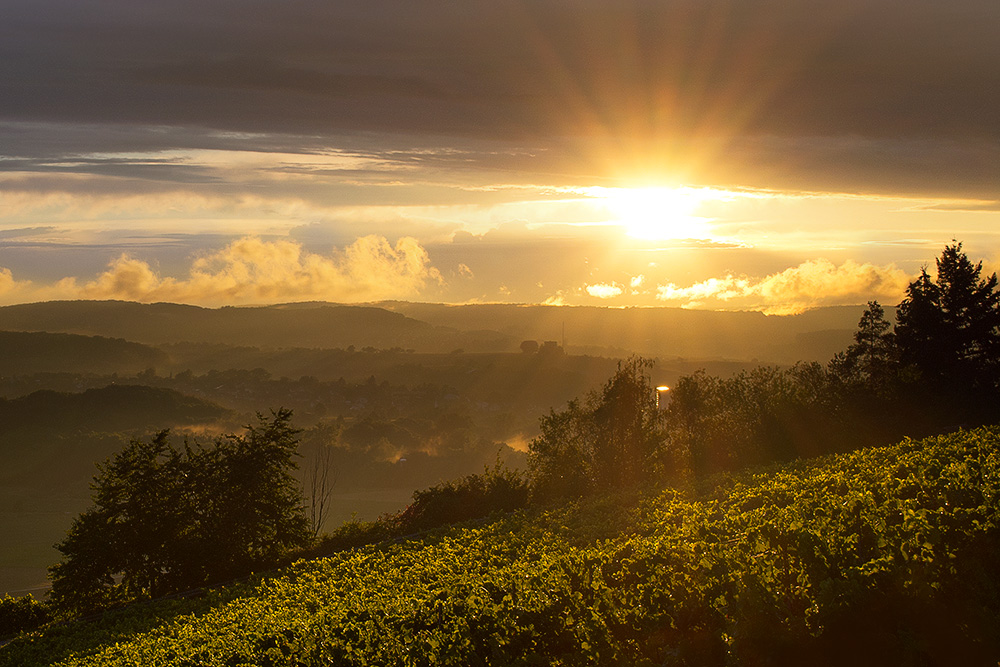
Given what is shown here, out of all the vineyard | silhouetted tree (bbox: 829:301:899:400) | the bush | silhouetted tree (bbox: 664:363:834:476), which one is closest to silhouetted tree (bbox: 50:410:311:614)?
the bush

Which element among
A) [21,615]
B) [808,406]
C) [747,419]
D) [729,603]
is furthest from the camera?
[747,419]

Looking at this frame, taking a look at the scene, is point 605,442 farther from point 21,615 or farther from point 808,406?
point 21,615

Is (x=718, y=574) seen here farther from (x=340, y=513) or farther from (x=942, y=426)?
(x=340, y=513)

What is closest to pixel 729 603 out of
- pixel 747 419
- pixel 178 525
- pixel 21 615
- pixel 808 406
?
pixel 178 525

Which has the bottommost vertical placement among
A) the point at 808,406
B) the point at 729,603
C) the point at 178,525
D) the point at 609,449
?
the point at 178,525

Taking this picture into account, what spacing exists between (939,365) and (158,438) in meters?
42.7

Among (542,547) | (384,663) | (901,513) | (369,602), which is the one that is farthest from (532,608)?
(542,547)

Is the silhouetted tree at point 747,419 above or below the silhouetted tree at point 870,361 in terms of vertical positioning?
below

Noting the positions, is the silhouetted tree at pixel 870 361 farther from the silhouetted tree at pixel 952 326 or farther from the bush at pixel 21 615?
the bush at pixel 21 615

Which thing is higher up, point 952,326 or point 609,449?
point 952,326

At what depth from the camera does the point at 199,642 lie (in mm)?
15469

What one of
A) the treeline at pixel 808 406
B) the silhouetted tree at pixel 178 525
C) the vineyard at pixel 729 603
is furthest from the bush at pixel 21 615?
the treeline at pixel 808 406

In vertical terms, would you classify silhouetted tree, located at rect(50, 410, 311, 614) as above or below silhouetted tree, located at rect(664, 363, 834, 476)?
below

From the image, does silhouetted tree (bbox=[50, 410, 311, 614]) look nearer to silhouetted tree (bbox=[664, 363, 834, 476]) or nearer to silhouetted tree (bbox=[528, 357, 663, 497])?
→ silhouetted tree (bbox=[528, 357, 663, 497])
